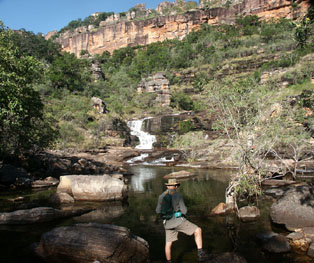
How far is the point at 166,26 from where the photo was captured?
10862 cm

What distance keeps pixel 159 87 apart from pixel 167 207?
6465 cm

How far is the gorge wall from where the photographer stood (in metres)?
92.9

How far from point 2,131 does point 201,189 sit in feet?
44.1

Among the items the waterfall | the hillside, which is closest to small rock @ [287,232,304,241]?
the hillside

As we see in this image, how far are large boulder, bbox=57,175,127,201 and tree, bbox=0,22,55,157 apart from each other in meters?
4.86

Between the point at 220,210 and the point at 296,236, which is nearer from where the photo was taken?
the point at 296,236

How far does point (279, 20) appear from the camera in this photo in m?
88.2

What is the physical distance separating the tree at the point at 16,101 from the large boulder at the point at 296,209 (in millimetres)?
12963

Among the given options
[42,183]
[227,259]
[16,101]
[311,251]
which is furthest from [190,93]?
[227,259]

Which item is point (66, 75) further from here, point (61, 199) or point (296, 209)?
point (296, 209)

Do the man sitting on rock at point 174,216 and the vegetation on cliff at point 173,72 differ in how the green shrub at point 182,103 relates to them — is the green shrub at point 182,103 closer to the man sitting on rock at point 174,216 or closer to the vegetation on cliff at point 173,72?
the vegetation on cliff at point 173,72

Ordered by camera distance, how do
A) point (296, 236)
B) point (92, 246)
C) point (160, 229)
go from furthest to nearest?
point (160, 229) < point (296, 236) < point (92, 246)

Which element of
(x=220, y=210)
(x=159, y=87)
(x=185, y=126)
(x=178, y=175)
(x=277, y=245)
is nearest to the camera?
(x=277, y=245)

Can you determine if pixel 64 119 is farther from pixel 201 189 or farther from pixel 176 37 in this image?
pixel 176 37
